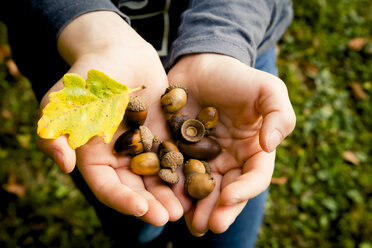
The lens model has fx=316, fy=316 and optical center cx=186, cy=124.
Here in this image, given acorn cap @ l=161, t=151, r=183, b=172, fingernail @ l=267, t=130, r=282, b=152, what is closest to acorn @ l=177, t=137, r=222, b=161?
acorn cap @ l=161, t=151, r=183, b=172

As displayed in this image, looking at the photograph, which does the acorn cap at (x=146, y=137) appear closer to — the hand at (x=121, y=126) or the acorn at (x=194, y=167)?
the hand at (x=121, y=126)

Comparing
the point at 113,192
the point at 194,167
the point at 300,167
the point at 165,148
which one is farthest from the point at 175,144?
the point at 300,167

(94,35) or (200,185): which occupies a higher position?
(94,35)

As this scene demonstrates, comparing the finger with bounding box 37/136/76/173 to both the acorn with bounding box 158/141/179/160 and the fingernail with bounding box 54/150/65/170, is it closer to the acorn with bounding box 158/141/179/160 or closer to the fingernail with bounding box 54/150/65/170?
the fingernail with bounding box 54/150/65/170

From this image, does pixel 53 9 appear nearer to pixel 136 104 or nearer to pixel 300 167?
pixel 136 104

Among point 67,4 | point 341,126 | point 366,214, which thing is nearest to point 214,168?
point 67,4

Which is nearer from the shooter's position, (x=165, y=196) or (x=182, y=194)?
(x=165, y=196)

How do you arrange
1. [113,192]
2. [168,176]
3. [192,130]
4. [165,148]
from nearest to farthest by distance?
[113,192] → [168,176] → [165,148] → [192,130]

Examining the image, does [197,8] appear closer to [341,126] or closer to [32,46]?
[32,46]
